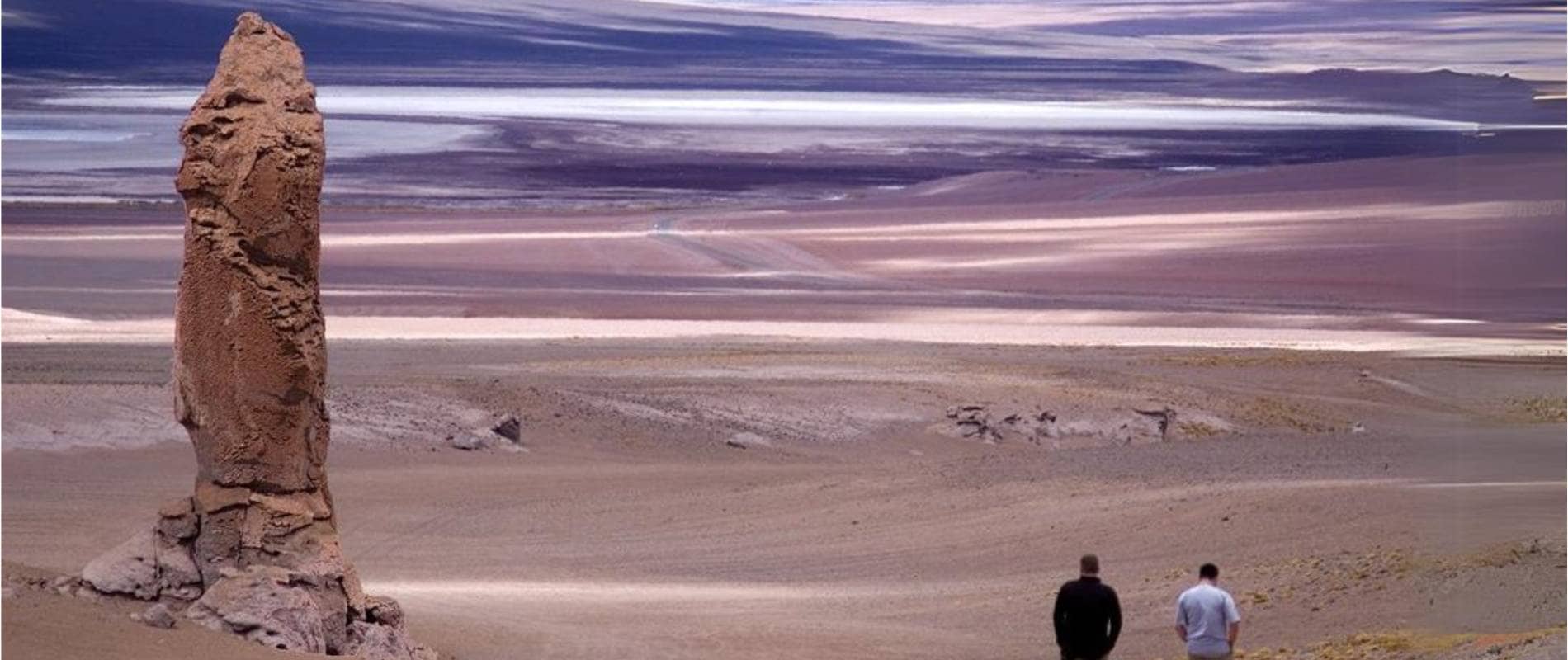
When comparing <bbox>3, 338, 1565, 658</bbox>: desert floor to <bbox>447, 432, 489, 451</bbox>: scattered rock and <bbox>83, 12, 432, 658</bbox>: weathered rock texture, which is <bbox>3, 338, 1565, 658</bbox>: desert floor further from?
<bbox>83, 12, 432, 658</bbox>: weathered rock texture

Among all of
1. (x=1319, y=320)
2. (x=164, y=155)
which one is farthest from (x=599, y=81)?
(x=1319, y=320)

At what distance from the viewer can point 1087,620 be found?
8.95 meters

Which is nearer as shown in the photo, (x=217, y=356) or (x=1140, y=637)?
(x=217, y=356)

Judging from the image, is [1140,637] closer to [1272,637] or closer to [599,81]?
[1272,637]

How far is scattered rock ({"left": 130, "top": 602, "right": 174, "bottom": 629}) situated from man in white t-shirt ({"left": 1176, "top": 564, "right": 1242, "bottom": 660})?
399 cm

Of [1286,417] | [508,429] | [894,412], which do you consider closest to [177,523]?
[508,429]

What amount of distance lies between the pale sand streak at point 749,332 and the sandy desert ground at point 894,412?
130 mm

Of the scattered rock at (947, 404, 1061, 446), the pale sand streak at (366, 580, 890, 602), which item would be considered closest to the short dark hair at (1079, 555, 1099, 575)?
the pale sand streak at (366, 580, 890, 602)

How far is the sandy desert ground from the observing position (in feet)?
42.7

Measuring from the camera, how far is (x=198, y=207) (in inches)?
397

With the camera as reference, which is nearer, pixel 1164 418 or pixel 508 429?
pixel 508 429

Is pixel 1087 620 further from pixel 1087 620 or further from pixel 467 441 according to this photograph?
pixel 467 441

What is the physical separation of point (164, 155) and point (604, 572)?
31.1m

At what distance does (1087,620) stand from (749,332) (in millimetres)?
27365
